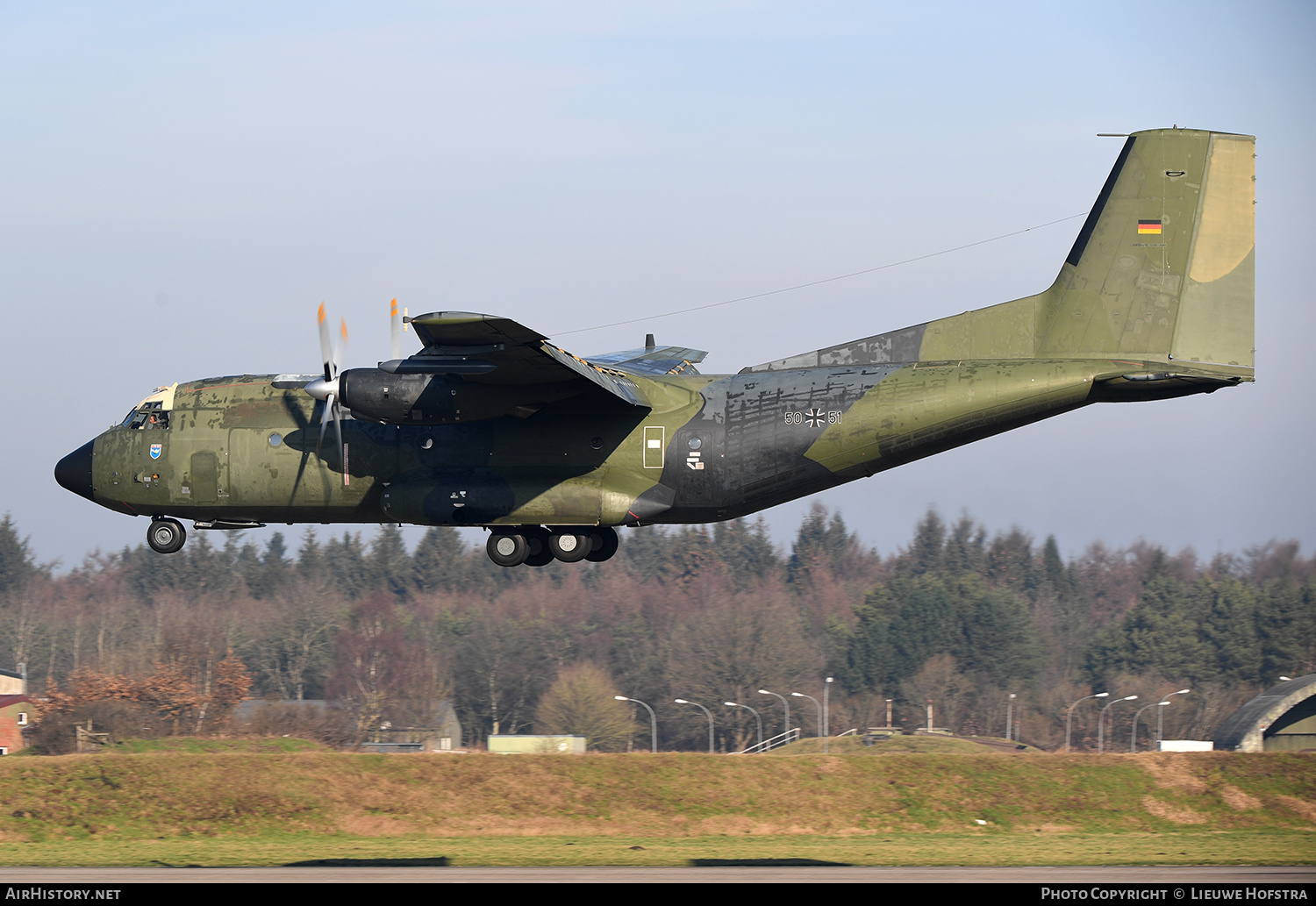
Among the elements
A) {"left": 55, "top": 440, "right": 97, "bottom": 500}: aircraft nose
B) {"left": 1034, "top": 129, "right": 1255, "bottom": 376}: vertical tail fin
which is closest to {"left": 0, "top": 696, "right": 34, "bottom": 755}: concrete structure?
{"left": 55, "top": 440, "right": 97, "bottom": 500}: aircraft nose

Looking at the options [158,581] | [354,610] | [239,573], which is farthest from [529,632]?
[158,581]

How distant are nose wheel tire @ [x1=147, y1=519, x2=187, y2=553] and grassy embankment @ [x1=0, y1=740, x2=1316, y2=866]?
4.59m

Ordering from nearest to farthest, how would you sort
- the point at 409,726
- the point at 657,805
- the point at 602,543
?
the point at 602,543, the point at 657,805, the point at 409,726

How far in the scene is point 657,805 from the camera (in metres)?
26.9

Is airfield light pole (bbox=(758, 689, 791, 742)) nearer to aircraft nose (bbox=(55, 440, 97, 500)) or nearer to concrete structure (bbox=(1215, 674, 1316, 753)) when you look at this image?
concrete structure (bbox=(1215, 674, 1316, 753))

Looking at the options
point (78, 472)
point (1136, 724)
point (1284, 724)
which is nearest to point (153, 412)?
point (78, 472)

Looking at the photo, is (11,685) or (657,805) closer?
(657,805)

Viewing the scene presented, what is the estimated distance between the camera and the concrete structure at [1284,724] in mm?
51188

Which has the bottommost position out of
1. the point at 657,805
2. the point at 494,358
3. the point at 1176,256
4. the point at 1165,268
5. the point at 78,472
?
the point at 657,805

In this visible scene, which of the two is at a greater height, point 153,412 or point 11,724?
point 153,412

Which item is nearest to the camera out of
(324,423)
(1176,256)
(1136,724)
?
(1176,256)

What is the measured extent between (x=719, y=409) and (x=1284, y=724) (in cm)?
3875

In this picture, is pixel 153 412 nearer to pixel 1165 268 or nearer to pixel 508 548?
pixel 508 548

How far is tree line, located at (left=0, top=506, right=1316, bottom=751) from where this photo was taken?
65.2 metres
